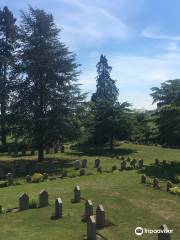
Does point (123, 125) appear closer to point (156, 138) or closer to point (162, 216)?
point (156, 138)

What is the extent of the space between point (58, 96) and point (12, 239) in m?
23.2

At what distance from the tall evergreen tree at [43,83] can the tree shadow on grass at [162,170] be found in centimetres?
877

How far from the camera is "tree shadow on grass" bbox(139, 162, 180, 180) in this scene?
27.8 m

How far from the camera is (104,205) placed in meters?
19.2

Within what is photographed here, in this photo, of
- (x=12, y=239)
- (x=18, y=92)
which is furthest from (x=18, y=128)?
(x=12, y=239)

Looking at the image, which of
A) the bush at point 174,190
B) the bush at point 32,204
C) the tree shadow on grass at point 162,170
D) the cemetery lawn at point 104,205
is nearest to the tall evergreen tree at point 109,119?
the tree shadow on grass at point 162,170

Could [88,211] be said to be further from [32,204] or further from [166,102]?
[166,102]

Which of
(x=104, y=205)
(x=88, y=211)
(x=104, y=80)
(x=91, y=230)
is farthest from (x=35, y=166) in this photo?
(x=104, y=80)

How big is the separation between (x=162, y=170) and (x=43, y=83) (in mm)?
13736

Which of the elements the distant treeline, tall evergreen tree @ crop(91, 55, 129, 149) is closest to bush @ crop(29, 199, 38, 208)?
the distant treeline

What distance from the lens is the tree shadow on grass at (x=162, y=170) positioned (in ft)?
91.2

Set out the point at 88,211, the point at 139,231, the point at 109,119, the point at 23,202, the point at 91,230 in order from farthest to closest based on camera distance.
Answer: the point at 109,119 → the point at 23,202 → the point at 88,211 → the point at 139,231 → the point at 91,230

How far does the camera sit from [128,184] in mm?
24250

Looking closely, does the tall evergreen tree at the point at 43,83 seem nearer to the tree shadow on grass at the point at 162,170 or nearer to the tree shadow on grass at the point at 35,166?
the tree shadow on grass at the point at 35,166
